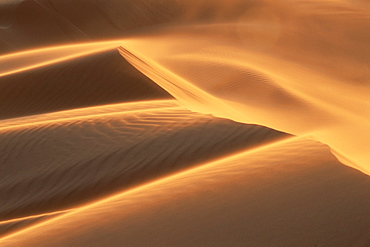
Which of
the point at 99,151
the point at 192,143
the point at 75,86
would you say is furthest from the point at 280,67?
the point at 99,151

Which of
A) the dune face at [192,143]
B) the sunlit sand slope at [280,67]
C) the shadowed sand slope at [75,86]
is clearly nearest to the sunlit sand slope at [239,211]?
the dune face at [192,143]

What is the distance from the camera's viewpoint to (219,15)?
16.4 meters

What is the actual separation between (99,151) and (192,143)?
914 mm

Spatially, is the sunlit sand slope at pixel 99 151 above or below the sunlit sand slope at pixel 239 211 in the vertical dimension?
above

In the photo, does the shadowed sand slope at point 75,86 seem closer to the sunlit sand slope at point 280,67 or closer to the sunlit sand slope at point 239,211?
the sunlit sand slope at point 280,67

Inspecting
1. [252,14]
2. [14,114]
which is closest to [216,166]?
[14,114]

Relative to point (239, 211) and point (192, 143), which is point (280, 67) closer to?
point (192, 143)

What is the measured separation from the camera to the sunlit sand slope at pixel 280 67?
706 cm

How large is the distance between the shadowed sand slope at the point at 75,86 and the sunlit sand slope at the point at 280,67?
0.98 feet

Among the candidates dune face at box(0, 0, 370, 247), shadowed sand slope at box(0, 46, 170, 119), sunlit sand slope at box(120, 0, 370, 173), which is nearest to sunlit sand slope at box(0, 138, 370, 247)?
dune face at box(0, 0, 370, 247)

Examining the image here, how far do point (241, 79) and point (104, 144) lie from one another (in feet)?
14.7

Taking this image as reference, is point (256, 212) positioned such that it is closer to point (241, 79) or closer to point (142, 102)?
point (142, 102)

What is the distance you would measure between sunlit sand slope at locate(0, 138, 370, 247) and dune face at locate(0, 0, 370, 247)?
11mm

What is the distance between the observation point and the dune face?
3.18 metres
